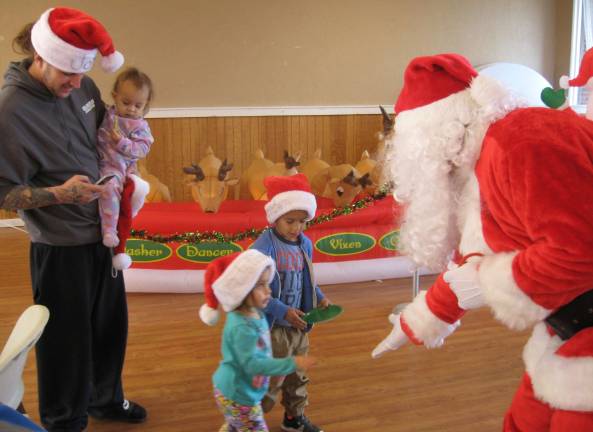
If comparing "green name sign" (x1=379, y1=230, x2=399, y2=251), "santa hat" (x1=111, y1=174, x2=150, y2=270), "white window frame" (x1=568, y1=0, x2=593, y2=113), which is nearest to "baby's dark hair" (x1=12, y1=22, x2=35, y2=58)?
"santa hat" (x1=111, y1=174, x2=150, y2=270)

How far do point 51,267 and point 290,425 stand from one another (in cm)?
125

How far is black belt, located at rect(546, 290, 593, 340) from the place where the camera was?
134cm

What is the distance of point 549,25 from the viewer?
830 cm

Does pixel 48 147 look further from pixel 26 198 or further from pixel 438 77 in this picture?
pixel 438 77

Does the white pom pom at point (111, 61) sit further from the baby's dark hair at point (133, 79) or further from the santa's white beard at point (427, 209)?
the santa's white beard at point (427, 209)

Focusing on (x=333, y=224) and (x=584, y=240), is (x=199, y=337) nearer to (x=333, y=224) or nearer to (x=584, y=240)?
(x=333, y=224)

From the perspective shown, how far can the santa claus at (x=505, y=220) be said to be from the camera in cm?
126

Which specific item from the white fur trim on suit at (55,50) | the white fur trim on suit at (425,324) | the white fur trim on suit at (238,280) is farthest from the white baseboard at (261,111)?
the white fur trim on suit at (425,324)

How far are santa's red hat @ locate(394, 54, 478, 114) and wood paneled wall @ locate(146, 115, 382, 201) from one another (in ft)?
18.1

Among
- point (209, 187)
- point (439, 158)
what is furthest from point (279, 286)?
point (209, 187)

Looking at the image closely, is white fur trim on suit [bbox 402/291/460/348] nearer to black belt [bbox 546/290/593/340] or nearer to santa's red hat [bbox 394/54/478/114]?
black belt [bbox 546/290/593/340]

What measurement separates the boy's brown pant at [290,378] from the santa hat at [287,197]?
497 mm

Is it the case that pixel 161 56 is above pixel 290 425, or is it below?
above

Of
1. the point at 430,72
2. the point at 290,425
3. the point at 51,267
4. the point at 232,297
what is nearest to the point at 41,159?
the point at 51,267
